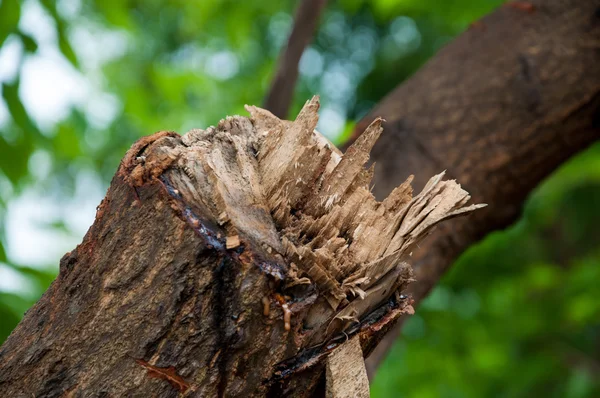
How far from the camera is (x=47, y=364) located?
974 mm

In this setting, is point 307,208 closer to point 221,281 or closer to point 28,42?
point 221,281

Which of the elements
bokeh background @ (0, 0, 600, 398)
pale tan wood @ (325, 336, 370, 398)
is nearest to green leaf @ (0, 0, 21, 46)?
bokeh background @ (0, 0, 600, 398)

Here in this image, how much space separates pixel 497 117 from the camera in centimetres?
189

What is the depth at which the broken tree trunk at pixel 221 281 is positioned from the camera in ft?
2.91

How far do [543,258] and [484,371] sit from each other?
1.14m

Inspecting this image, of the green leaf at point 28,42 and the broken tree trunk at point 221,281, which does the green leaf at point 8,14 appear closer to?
the green leaf at point 28,42

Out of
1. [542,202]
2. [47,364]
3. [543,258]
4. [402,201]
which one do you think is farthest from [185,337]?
[543,258]

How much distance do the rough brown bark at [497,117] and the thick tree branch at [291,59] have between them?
47 cm

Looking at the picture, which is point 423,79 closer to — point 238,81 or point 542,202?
point 542,202

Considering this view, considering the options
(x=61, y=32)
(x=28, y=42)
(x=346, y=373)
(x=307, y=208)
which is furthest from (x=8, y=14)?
(x=346, y=373)

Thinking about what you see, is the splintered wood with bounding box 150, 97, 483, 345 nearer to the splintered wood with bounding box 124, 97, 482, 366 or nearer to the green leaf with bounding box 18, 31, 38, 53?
the splintered wood with bounding box 124, 97, 482, 366

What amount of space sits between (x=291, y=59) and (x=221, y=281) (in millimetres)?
1642

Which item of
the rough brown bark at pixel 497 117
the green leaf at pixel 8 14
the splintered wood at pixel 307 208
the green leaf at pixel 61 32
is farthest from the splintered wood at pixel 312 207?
the green leaf at pixel 61 32

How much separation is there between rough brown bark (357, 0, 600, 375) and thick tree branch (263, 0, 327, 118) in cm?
47
